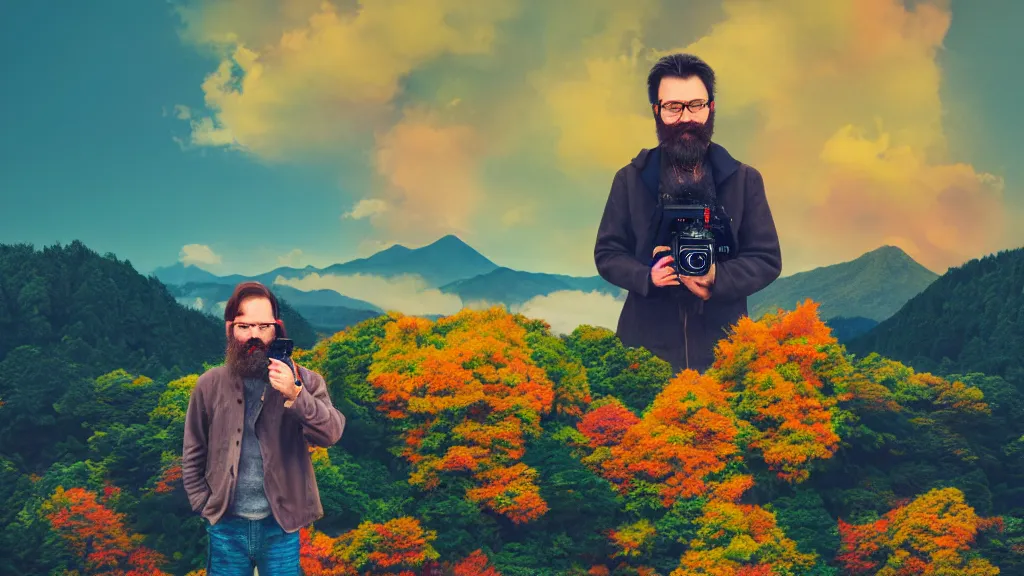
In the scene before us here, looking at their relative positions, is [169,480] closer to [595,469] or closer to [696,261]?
[595,469]

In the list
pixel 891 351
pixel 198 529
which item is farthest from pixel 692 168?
pixel 891 351

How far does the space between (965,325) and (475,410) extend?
1319 centimetres

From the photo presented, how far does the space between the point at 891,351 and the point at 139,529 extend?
16.1 meters

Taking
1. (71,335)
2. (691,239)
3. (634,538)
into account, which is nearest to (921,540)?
(634,538)

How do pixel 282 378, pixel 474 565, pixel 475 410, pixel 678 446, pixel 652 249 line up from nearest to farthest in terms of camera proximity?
pixel 282 378 → pixel 652 249 → pixel 678 446 → pixel 475 410 → pixel 474 565

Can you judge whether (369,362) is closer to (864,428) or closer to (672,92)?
(864,428)

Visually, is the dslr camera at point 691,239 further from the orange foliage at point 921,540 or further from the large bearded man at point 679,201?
the orange foliage at point 921,540

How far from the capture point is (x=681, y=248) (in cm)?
670

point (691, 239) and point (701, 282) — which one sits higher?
point (691, 239)

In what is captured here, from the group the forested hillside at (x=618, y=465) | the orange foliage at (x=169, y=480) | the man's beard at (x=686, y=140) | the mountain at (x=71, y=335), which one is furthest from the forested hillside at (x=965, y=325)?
the man's beard at (x=686, y=140)

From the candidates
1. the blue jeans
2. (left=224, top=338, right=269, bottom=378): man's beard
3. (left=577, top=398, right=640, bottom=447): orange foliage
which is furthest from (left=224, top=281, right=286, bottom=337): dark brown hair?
(left=577, top=398, right=640, bottom=447): orange foliage

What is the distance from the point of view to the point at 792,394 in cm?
1648

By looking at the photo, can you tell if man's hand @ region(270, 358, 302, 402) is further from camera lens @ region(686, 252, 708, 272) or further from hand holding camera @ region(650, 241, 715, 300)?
camera lens @ region(686, 252, 708, 272)

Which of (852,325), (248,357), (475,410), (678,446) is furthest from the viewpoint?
(852,325)
